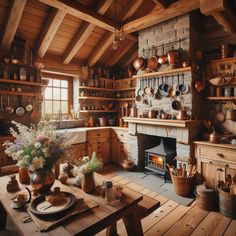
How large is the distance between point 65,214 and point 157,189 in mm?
2256

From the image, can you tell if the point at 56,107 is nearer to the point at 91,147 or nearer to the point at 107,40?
the point at 91,147

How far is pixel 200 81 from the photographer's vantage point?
3.26 meters

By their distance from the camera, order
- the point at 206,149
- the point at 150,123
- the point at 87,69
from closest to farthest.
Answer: the point at 206,149 → the point at 150,123 → the point at 87,69

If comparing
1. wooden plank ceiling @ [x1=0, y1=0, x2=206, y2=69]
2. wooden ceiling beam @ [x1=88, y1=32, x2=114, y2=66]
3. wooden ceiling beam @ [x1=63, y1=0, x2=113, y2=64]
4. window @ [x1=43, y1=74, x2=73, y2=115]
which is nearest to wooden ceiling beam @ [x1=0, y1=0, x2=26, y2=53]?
wooden plank ceiling @ [x1=0, y1=0, x2=206, y2=69]

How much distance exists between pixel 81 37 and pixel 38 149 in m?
3.06

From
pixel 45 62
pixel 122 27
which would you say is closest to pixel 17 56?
pixel 45 62

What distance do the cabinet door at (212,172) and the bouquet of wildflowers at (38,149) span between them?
2275 mm

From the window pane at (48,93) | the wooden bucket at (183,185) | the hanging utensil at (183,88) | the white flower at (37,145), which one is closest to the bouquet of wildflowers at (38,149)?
the white flower at (37,145)

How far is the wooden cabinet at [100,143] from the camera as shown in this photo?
13.9 feet

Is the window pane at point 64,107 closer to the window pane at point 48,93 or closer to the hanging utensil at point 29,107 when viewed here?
the window pane at point 48,93

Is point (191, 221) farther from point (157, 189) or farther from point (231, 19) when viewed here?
point (231, 19)

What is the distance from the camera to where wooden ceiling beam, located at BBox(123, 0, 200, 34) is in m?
2.87

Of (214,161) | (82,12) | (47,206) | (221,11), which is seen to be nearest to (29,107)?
(82,12)

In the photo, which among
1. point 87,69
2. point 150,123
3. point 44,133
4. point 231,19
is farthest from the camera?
point 87,69
